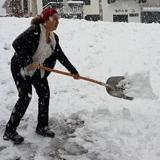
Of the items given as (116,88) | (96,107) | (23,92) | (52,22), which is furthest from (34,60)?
(96,107)

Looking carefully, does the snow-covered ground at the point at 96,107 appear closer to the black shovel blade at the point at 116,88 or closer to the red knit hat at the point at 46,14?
the black shovel blade at the point at 116,88

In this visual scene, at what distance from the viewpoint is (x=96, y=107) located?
7340 mm

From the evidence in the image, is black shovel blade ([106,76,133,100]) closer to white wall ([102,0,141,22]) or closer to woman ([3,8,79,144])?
woman ([3,8,79,144])

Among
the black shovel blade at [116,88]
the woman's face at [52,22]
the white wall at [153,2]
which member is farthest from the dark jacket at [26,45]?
the white wall at [153,2]

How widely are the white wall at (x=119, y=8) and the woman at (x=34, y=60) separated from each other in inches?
1176

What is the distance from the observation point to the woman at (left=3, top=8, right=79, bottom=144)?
5562 millimetres

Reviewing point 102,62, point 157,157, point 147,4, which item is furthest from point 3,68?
point 147,4

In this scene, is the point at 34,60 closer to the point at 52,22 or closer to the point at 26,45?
the point at 26,45

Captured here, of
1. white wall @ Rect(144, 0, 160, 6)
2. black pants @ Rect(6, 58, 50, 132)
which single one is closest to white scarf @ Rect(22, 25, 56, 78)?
black pants @ Rect(6, 58, 50, 132)

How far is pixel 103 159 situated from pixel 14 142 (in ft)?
3.99

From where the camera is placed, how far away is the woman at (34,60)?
219 inches

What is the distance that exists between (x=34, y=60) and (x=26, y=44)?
307 millimetres

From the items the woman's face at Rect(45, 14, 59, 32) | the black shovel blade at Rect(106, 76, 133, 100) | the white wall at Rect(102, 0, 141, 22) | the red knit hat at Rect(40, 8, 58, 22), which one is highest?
the red knit hat at Rect(40, 8, 58, 22)

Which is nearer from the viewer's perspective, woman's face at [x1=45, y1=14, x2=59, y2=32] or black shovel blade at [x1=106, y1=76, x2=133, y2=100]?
woman's face at [x1=45, y1=14, x2=59, y2=32]
